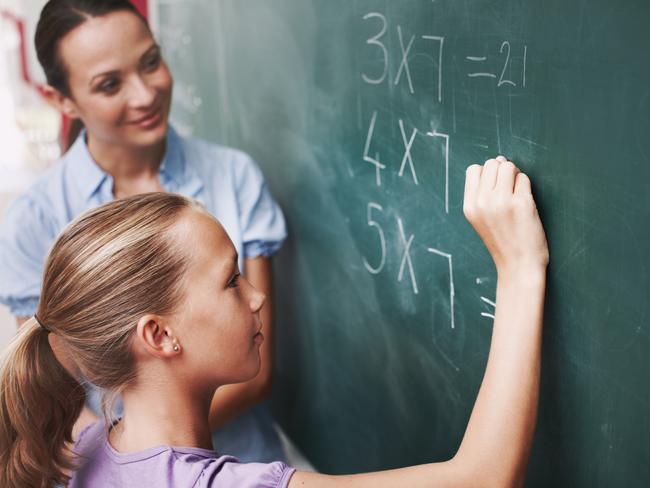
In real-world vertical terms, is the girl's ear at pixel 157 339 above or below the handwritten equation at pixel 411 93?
below

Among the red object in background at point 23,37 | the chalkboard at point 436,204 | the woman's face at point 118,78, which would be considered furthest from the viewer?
the red object in background at point 23,37

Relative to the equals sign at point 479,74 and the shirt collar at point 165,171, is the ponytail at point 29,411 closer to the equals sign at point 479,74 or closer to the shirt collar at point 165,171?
the shirt collar at point 165,171

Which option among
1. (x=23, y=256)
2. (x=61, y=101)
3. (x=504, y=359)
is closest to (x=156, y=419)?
(x=504, y=359)

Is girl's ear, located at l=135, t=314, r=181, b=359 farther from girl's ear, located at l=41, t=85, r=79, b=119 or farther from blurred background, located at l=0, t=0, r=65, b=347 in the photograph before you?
blurred background, located at l=0, t=0, r=65, b=347

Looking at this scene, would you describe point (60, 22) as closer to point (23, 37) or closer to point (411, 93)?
point (411, 93)

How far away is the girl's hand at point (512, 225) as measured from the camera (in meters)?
1.14

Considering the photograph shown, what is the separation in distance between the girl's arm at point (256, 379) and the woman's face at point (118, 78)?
35 centimetres

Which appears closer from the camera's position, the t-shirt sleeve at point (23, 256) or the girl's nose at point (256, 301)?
the girl's nose at point (256, 301)

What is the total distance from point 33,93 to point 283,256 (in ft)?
4.76

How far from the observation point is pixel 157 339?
3.85 feet

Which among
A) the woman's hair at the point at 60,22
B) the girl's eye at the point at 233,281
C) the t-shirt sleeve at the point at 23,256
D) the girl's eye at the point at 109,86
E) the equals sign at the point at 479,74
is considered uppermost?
the woman's hair at the point at 60,22

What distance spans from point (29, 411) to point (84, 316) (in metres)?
0.20

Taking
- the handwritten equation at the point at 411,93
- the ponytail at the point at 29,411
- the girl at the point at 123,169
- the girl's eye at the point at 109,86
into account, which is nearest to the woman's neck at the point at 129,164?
the girl at the point at 123,169

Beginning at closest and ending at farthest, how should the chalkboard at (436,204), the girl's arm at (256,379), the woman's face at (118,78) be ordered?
Result: the chalkboard at (436,204) → the woman's face at (118,78) → the girl's arm at (256,379)
